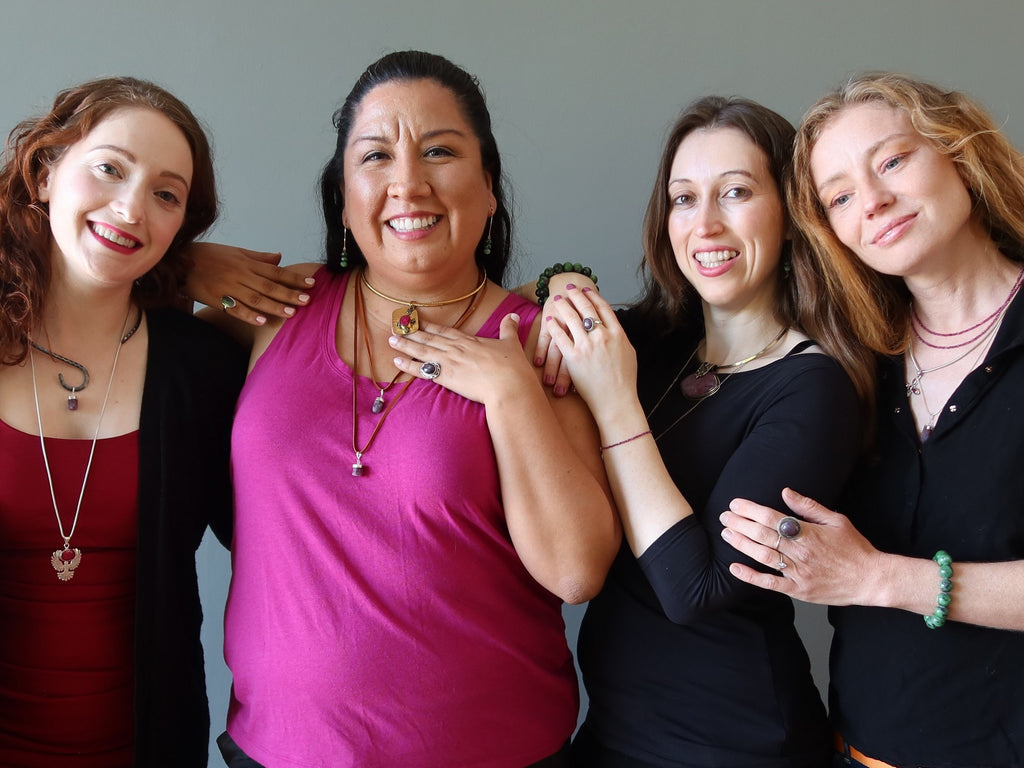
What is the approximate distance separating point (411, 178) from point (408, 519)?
1.91 ft

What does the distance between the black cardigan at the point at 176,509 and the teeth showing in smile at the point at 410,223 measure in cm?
40

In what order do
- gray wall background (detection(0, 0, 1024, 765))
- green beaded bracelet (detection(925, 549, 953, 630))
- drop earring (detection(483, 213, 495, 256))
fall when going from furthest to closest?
gray wall background (detection(0, 0, 1024, 765))
drop earring (detection(483, 213, 495, 256))
green beaded bracelet (detection(925, 549, 953, 630))

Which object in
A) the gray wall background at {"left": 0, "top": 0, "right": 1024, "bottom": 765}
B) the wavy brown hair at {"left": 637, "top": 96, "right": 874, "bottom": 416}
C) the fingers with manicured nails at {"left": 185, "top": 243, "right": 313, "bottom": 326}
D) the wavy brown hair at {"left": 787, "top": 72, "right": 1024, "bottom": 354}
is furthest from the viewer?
the gray wall background at {"left": 0, "top": 0, "right": 1024, "bottom": 765}

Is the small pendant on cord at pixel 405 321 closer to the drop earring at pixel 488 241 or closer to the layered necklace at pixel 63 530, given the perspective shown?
the drop earring at pixel 488 241

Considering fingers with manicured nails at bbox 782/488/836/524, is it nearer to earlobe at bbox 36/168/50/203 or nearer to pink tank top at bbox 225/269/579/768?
pink tank top at bbox 225/269/579/768

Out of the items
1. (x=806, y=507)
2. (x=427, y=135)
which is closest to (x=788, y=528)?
(x=806, y=507)

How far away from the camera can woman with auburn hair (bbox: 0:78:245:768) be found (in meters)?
1.51

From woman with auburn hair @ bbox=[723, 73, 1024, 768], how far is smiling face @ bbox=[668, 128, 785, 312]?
0.22ft

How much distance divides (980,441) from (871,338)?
0.84 ft

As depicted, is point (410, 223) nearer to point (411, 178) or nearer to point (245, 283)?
point (411, 178)

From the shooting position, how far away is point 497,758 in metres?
1.45

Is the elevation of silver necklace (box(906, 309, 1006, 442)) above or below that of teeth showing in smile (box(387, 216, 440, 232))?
below

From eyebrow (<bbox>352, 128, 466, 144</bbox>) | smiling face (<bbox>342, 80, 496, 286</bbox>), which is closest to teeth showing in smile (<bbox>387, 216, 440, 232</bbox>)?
smiling face (<bbox>342, 80, 496, 286</bbox>)

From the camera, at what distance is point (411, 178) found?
1600mm
